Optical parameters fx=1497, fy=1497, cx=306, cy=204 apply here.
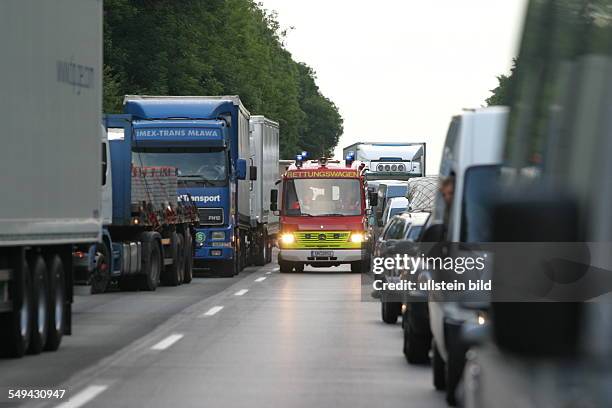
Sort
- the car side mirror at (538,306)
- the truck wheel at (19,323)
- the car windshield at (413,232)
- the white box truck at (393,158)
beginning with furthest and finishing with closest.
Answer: the white box truck at (393,158) < the car windshield at (413,232) < the truck wheel at (19,323) < the car side mirror at (538,306)

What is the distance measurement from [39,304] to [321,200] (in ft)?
78.0

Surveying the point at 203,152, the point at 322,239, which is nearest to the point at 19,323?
the point at 203,152

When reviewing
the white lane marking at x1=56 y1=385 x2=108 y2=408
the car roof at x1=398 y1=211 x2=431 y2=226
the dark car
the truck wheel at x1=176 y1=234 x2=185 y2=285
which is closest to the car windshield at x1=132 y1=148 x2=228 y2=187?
the truck wheel at x1=176 y1=234 x2=185 y2=285

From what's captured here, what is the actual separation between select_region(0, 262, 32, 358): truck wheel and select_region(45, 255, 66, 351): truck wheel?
0.64 metres

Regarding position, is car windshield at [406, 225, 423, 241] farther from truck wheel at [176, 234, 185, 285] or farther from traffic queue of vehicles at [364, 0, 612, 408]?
truck wheel at [176, 234, 185, 285]

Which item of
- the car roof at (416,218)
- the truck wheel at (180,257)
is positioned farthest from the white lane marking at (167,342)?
the truck wheel at (180,257)

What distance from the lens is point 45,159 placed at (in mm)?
14539

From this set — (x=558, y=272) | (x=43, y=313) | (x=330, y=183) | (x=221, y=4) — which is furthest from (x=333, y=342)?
(x=221, y=4)

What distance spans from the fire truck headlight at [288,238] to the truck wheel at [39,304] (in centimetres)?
2270

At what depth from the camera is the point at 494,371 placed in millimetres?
4363

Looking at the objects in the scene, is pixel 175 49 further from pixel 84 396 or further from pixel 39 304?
pixel 84 396

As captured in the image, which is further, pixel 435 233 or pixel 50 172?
pixel 50 172

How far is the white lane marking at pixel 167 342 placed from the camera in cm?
1559

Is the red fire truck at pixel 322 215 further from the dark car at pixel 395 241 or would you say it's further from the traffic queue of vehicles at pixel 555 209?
the traffic queue of vehicles at pixel 555 209
